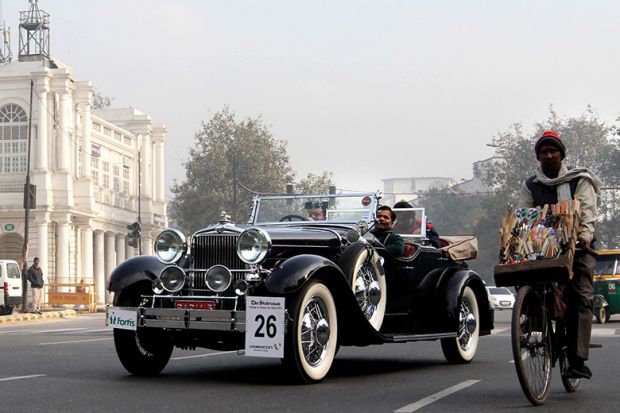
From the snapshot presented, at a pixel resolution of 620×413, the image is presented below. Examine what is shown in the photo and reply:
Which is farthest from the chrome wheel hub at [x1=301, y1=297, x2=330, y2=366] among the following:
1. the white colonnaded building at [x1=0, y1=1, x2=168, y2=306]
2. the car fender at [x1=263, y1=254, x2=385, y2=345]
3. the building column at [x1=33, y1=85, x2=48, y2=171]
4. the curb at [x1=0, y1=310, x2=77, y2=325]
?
the building column at [x1=33, y1=85, x2=48, y2=171]

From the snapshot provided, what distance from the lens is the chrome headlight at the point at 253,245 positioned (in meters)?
9.82

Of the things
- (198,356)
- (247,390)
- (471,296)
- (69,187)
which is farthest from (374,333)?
(69,187)

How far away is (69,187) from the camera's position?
6194 centimetres

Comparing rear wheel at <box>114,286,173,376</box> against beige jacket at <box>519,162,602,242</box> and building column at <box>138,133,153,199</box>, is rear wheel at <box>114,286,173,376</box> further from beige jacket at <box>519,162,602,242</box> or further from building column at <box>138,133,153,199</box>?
building column at <box>138,133,153,199</box>

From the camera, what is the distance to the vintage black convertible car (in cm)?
941

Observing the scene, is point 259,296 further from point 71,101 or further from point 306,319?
point 71,101

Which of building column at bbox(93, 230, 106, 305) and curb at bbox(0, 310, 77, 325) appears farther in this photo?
building column at bbox(93, 230, 106, 305)

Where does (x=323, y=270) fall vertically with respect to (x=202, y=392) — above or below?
above

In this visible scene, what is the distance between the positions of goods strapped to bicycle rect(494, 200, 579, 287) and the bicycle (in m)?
0.13

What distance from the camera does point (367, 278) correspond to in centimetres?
1075

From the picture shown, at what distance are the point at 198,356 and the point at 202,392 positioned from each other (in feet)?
14.6

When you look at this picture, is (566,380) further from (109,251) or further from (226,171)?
(226,171)

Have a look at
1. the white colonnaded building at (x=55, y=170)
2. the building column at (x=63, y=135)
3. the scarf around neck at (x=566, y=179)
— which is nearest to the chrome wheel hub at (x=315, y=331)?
the scarf around neck at (x=566, y=179)

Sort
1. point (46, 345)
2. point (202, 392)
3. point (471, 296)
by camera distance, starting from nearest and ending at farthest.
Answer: point (202, 392) → point (471, 296) → point (46, 345)
